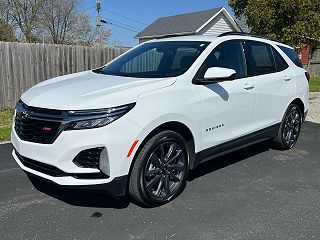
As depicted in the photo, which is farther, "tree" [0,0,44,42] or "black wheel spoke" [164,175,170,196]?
"tree" [0,0,44,42]

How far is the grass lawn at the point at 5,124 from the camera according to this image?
6.31 m

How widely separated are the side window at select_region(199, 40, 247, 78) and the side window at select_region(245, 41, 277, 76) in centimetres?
14

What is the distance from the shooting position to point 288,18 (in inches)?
510

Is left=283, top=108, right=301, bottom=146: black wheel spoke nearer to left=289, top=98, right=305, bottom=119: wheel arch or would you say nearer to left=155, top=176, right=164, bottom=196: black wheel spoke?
left=289, top=98, right=305, bottom=119: wheel arch

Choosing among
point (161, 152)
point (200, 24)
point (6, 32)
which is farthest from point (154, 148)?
point (6, 32)

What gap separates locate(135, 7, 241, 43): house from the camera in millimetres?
27438

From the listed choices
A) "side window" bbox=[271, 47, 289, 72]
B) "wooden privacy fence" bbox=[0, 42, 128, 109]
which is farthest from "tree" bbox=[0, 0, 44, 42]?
"side window" bbox=[271, 47, 289, 72]

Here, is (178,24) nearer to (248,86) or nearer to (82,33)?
(82,33)

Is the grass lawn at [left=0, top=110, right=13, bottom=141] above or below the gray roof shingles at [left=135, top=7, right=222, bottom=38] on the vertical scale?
below

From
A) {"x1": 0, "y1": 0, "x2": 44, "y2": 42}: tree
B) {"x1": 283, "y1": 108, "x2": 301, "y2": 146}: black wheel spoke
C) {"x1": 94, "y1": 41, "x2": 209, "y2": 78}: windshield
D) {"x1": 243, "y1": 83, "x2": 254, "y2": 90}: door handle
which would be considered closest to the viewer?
{"x1": 94, "y1": 41, "x2": 209, "y2": 78}: windshield

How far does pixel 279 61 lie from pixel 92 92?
10.6 feet

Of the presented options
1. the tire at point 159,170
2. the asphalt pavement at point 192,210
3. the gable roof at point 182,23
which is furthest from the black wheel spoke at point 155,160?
the gable roof at point 182,23

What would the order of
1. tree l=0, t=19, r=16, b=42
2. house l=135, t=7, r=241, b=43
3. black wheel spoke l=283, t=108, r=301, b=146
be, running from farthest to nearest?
1. house l=135, t=7, r=241, b=43
2. tree l=0, t=19, r=16, b=42
3. black wheel spoke l=283, t=108, r=301, b=146

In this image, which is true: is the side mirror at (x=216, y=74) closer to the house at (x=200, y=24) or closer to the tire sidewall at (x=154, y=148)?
the tire sidewall at (x=154, y=148)
